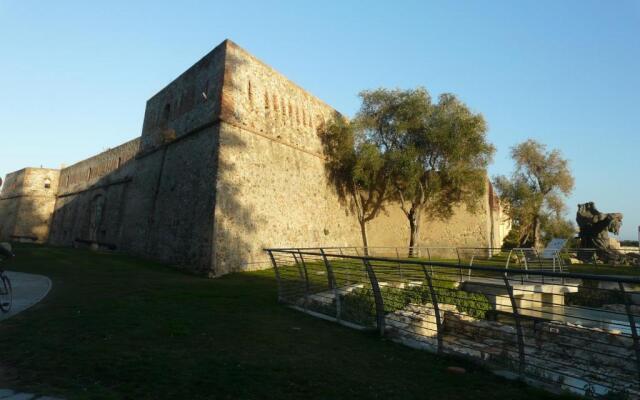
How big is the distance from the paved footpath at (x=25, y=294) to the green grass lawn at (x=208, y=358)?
181 millimetres

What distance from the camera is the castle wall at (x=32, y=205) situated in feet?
124

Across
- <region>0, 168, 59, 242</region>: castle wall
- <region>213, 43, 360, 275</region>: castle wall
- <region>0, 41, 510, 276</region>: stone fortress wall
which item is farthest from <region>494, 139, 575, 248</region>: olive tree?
<region>0, 168, 59, 242</region>: castle wall

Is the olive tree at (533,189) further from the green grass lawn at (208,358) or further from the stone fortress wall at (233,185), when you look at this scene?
the green grass lawn at (208,358)

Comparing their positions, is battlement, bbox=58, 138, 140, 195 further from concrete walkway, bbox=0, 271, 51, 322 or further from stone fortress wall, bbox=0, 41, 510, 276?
concrete walkway, bbox=0, 271, 51, 322

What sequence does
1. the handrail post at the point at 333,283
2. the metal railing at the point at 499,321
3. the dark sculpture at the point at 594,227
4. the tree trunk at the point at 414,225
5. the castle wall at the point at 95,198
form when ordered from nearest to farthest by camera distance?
the metal railing at the point at 499,321
the handrail post at the point at 333,283
the dark sculpture at the point at 594,227
the tree trunk at the point at 414,225
the castle wall at the point at 95,198

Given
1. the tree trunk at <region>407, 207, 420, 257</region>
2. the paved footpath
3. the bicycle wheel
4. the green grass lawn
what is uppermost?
the tree trunk at <region>407, 207, 420, 257</region>

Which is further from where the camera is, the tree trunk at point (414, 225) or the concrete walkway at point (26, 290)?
the tree trunk at point (414, 225)

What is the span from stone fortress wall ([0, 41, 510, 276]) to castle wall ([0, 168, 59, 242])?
15.9 meters

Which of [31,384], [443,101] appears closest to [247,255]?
[31,384]

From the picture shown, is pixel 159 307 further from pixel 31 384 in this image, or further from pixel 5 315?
pixel 31 384

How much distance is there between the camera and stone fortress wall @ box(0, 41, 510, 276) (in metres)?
16.1

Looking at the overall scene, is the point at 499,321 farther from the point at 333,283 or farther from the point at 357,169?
the point at 357,169

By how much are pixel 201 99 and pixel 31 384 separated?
1584 centimetres

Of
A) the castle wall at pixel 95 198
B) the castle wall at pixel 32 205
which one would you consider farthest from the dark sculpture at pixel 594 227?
the castle wall at pixel 32 205
